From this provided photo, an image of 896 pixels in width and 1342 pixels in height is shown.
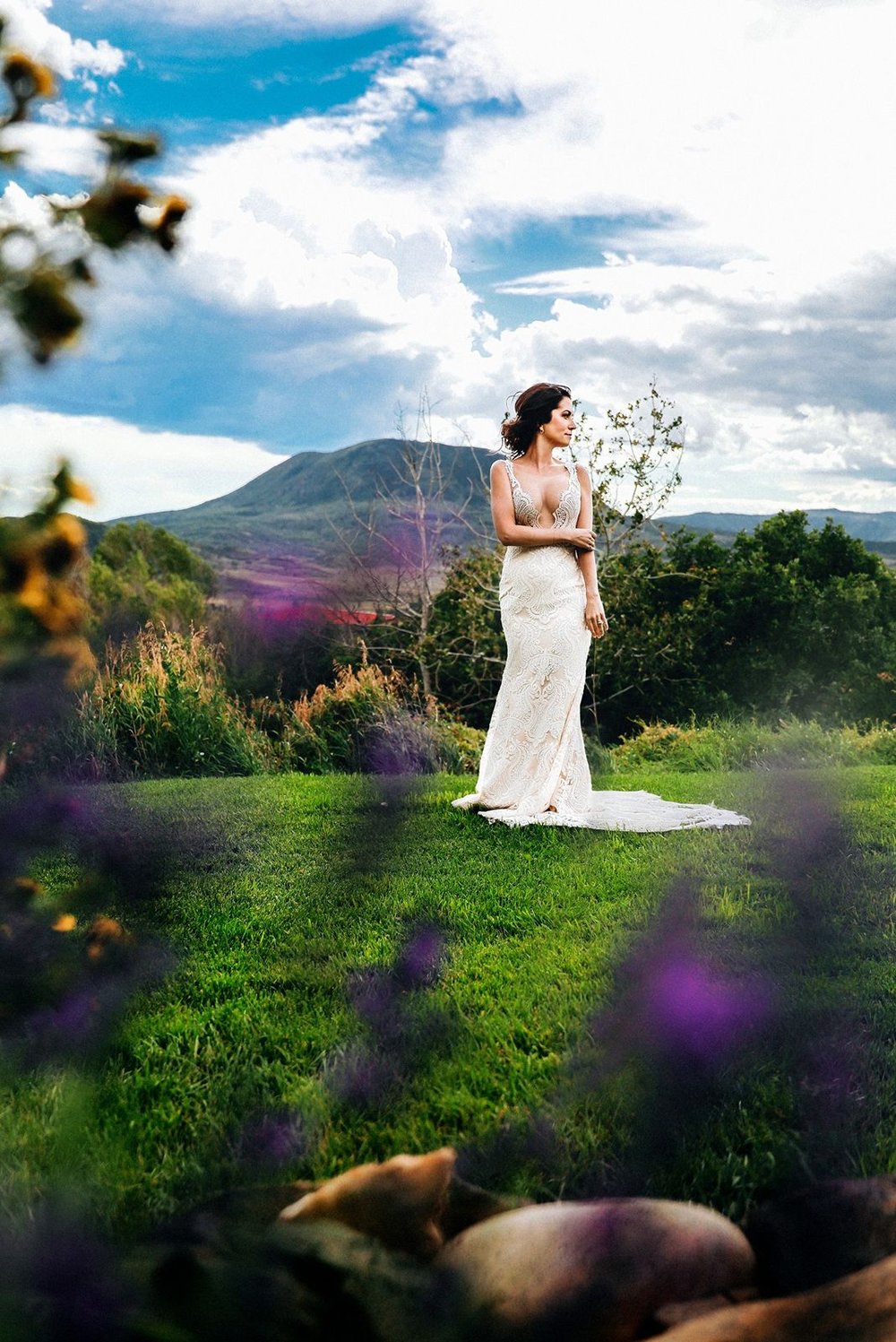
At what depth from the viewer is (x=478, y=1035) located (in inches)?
113

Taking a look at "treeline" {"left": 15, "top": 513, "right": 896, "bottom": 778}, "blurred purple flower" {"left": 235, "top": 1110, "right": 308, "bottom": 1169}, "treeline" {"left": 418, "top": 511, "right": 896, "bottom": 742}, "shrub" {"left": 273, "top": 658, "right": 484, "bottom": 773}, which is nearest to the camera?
"blurred purple flower" {"left": 235, "top": 1110, "right": 308, "bottom": 1169}

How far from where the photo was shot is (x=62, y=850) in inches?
209

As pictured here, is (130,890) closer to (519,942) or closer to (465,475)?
(519,942)

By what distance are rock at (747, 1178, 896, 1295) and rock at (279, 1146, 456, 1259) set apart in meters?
0.59

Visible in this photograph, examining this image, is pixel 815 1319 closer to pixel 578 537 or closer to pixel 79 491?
pixel 79 491

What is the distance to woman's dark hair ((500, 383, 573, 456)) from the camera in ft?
21.5

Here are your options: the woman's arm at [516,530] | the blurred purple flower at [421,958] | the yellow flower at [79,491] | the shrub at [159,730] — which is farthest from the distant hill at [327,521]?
the yellow flower at [79,491]

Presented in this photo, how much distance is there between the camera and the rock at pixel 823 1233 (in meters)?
1.80

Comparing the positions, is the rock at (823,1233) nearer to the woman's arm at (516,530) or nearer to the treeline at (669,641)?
the woman's arm at (516,530)

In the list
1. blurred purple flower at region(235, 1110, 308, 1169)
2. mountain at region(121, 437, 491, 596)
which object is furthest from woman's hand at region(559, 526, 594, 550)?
mountain at region(121, 437, 491, 596)

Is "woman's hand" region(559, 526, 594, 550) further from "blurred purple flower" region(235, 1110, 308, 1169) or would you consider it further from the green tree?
the green tree

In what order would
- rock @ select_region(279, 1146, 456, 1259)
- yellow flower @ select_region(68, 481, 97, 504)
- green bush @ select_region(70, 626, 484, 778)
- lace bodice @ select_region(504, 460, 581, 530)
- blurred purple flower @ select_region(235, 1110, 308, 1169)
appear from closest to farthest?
yellow flower @ select_region(68, 481, 97, 504) < rock @ select_region(279, 1146, 456, 1259) < blurred purple flower @ select_region(235, 1110, 308, 1169) < lace bodice @ select_region(504, 460, 581, 530) < green bush @ select_region(70, 626, 484, 778)

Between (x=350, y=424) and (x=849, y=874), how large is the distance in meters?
8.09

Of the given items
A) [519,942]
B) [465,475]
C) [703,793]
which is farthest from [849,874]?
[465,475]
